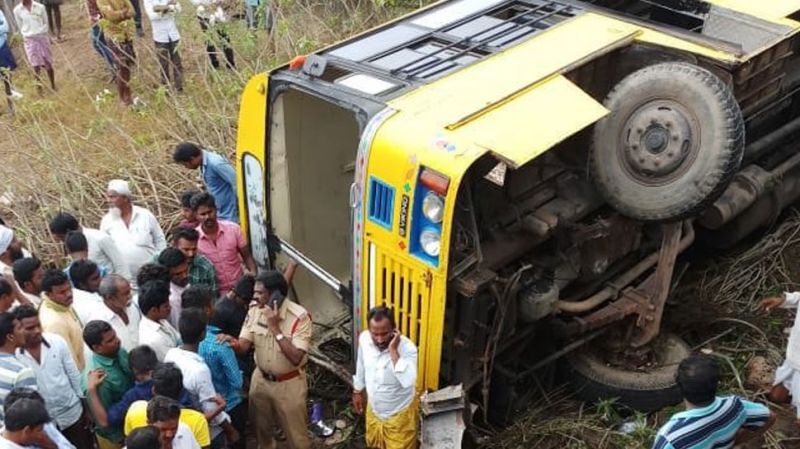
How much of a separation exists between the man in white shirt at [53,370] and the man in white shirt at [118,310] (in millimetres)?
284

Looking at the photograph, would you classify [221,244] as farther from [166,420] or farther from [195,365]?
[166,420]

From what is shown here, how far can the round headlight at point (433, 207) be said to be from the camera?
3.77 m

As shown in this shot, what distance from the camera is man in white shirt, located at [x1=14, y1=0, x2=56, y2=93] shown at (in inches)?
348

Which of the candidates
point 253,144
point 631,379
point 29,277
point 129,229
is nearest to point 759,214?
point 631,379

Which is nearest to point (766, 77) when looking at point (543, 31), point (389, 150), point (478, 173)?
point (543, 31)

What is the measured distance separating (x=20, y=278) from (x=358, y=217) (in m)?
1.80

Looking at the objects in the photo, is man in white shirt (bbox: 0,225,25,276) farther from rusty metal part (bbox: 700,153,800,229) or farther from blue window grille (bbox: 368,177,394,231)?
rusty metal part (bbox: 700,153,800,229)

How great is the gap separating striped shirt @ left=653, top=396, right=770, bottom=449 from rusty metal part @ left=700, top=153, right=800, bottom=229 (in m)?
1.71

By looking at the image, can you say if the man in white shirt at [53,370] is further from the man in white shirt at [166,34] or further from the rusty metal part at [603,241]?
the man in white shirt at [166,34]

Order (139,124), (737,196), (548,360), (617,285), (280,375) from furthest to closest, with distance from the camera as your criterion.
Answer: (139,124)
(737,196)
(617,285)
(548,360)
(280,375)

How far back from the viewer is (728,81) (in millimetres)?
4414

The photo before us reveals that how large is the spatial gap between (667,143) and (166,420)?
8.40 feet

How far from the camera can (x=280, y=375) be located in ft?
13.6

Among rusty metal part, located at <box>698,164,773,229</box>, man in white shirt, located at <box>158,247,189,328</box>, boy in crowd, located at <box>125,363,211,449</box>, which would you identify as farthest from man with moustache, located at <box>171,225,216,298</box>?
rusty metal part, located at <box>698,164,773,229</box>
